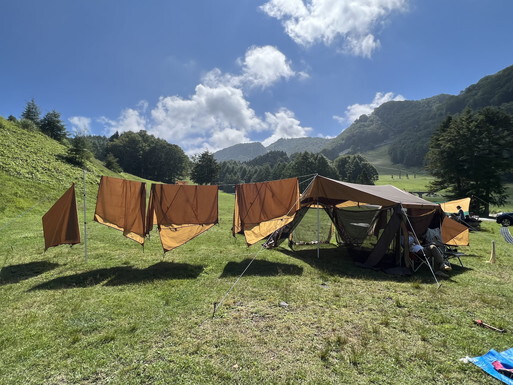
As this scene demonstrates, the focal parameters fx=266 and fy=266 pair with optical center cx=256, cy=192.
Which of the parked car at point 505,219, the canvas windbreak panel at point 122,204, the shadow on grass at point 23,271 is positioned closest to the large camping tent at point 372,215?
the canvas windbreak panel at point 122,204

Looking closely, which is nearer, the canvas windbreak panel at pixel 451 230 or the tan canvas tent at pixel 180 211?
the tan canvas tent at pixel 180 211

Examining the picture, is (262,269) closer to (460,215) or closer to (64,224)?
(64,224)

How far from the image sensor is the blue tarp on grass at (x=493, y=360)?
3323 mm

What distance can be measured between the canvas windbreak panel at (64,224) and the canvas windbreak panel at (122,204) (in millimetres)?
770

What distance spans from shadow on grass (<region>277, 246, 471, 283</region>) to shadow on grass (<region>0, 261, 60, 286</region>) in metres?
7.63

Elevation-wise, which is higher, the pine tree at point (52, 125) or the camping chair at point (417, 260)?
the pine tree at point (52, 125)

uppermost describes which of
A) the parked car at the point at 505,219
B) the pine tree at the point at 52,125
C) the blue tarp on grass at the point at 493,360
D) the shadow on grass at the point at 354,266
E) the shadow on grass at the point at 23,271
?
the pine tree at the point at 52,125

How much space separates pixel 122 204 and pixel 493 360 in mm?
8867

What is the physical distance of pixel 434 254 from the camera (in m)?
7.89

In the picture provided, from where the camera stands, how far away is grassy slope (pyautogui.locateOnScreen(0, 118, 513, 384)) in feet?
11.5

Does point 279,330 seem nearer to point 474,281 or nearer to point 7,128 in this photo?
point 474,281

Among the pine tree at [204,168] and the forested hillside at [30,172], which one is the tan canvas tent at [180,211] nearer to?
the forested hillside at [30,172]

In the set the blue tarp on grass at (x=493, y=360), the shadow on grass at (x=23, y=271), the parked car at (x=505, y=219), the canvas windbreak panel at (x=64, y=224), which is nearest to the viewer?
the blue tarp on grass at (x=493, y=360)

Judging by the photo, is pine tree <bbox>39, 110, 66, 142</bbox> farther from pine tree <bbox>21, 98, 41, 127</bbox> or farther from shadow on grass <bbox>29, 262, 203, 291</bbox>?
shadow on grass <bbox>29, 262, 203, 291</bbox>
